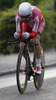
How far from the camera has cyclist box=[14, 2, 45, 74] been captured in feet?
24.8

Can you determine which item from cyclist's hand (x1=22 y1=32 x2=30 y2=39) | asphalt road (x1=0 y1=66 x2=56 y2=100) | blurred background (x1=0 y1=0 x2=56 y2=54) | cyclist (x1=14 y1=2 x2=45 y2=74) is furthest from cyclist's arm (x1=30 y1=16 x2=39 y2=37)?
blurred background (x1=0 y1=0 x2=56 y2=54)

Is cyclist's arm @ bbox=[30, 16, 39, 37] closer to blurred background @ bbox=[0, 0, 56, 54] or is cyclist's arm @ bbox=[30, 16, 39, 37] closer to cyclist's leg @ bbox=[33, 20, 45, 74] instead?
cyclist's leg @ bbox=[33, 20, 45, 74]

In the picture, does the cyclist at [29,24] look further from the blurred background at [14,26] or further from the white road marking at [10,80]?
the blurred background at [14,26]

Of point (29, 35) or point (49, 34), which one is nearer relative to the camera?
point (29, 35)

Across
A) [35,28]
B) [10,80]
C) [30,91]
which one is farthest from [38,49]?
[10,80]

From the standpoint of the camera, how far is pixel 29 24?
26.3 ft

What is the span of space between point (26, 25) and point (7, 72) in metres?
3.25

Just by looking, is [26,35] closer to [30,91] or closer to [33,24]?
[33,24]

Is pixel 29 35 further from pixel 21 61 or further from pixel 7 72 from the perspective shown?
pixel 7 72

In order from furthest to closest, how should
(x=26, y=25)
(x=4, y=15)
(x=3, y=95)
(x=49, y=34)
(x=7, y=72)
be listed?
(x=49, y=34) < (x=4, y=15) < (x=7, y=72) < (x=26, y=25) < (x=3, y=95)

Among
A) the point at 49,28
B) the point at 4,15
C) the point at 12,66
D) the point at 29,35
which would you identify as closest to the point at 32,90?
the point at 29,35

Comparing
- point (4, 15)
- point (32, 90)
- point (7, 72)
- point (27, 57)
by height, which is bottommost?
point (4, 15)

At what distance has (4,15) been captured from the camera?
16766 mm

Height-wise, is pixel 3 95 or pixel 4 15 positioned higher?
pixel 3 95
